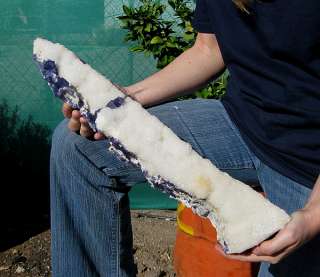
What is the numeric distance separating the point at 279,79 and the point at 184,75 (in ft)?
1.12

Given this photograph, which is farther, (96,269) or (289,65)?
(96,269)

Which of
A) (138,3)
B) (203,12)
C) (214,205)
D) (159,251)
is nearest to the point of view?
(214,205)

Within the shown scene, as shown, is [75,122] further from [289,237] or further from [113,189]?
[289,237]

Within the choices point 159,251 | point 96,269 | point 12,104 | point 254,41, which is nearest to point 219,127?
point 254,41

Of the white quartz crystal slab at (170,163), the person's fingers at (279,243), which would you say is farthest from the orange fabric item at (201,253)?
the person's fingers at (279,243)

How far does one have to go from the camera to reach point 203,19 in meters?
1.93

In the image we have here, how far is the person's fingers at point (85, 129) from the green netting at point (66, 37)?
2266mm

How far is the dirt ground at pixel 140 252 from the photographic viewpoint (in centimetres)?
343

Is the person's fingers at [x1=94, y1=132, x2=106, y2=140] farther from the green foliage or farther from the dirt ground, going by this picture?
the green foliage

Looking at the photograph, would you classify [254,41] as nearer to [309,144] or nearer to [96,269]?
[309,144]

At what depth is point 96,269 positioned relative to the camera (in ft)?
6.06

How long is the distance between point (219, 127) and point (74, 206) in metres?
0.43

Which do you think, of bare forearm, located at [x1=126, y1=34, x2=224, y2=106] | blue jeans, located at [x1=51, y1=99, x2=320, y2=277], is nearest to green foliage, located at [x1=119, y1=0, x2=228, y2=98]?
bare forearm, located at [x1=126, y1=34, x2=224, y2=106]

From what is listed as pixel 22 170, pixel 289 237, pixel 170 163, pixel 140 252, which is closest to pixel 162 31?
pixel 140 252
